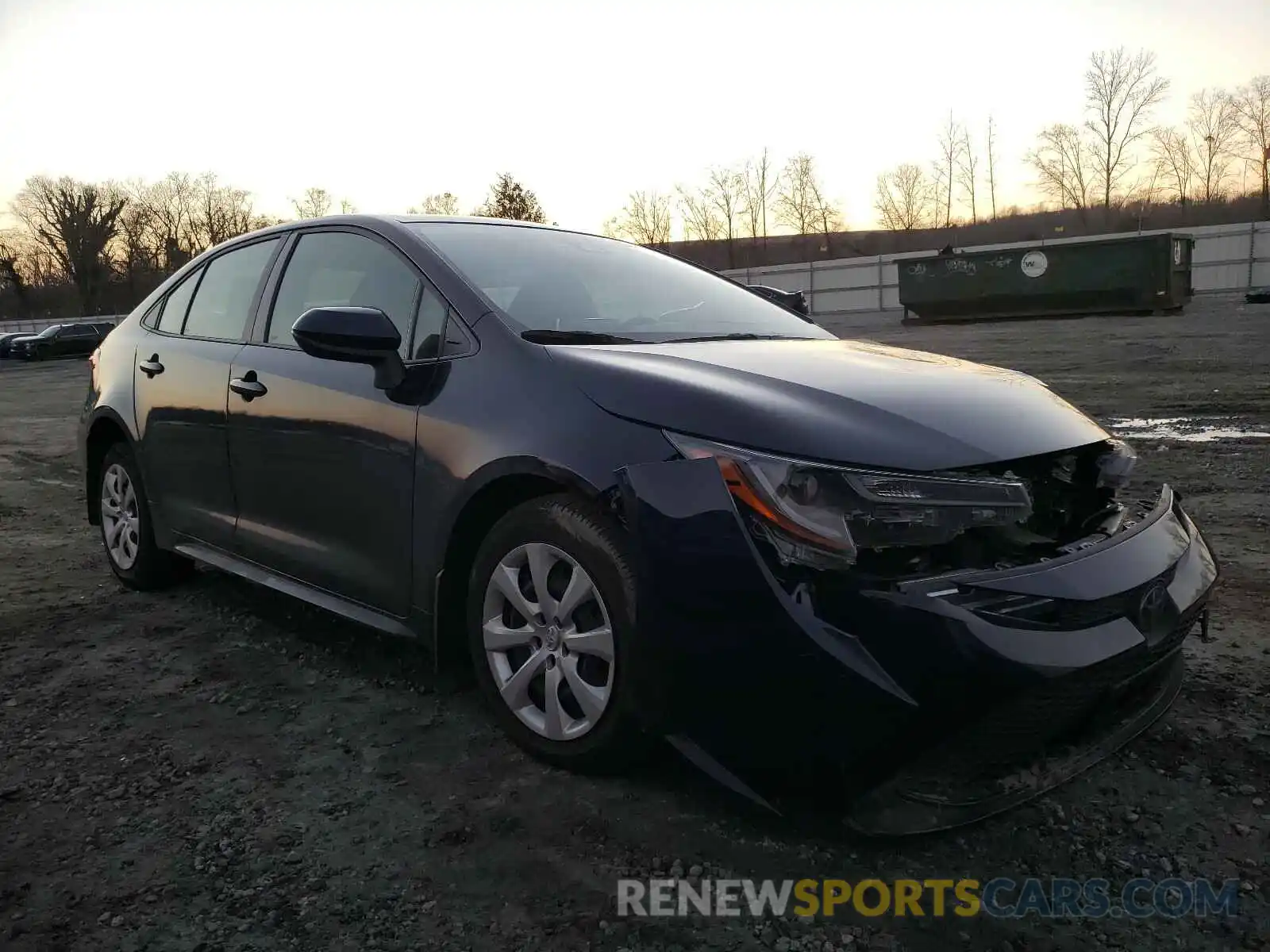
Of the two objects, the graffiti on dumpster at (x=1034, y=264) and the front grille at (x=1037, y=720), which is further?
the graffiti on dumpster at (x=1034, y=264)

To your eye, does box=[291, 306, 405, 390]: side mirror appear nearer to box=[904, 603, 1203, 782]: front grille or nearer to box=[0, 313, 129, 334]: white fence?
box=[904, 603, 1203, 782]: front grille

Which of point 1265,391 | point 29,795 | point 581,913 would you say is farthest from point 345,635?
point 1265,391

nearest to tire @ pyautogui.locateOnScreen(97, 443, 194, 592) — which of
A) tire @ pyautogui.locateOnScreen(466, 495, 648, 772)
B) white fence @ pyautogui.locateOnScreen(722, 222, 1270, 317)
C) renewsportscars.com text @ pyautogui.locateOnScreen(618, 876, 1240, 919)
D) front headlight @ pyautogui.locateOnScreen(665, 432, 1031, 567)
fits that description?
tire @ pyautogui.locateOnScreen(466, 495, 648, 772)

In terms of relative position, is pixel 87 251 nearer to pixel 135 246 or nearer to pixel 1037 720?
pixel 135 246

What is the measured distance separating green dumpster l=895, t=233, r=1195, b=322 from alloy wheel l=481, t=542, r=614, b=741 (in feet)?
77.6

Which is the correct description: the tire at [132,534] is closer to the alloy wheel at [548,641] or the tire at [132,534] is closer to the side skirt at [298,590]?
the side skirt at [298,590]

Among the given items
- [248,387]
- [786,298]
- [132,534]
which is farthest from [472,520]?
[132,534]

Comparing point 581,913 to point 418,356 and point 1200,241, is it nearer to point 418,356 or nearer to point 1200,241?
point 418,356

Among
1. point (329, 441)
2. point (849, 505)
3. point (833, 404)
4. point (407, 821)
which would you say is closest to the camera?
point (849, 505)

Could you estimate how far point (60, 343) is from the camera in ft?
127

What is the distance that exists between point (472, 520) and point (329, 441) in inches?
26.8

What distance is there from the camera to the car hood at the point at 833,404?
6.91 feet

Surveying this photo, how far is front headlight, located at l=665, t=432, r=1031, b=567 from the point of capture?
6.46 feet

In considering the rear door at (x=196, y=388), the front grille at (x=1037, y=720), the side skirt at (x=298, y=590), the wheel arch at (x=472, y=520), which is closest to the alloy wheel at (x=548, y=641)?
the wheel arch at (x=472, y=520)
